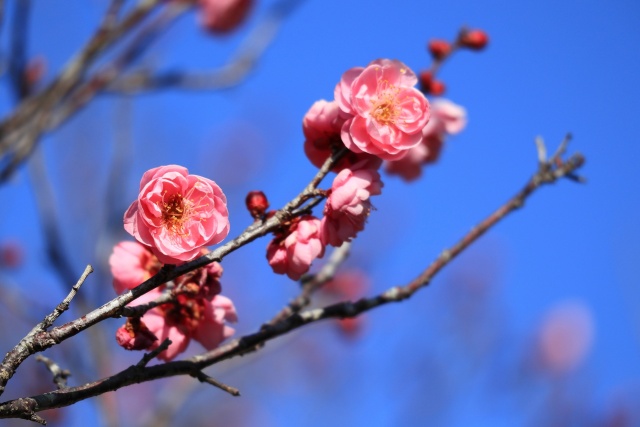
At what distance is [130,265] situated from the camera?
1.43 m

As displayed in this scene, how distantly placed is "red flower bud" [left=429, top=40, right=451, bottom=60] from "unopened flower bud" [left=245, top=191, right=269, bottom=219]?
3.58 feet

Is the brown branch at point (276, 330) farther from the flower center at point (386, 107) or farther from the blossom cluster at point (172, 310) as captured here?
the flower center at point (386, 107)

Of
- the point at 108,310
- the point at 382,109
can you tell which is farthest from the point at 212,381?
the point at 382,109

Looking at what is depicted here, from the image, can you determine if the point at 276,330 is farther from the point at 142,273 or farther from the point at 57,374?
the point at 57,374

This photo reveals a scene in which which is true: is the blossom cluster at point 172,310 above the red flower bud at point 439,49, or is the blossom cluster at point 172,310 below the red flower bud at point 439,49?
below

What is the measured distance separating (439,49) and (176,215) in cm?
127

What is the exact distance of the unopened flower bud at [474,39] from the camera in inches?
87.6

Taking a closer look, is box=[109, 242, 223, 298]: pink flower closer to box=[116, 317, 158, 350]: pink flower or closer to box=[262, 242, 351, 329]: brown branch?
box=[116, 317, 158, 350]: pink flower

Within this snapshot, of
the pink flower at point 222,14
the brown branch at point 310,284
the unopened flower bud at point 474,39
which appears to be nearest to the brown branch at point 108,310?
the brown branch at point 310,284

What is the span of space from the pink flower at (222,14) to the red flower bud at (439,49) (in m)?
2.28

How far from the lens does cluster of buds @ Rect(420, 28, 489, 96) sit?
A: 208 centimetres

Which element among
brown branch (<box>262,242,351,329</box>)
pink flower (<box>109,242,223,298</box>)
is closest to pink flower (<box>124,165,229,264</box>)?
pink flower (<box>109,242,223,298</box>)

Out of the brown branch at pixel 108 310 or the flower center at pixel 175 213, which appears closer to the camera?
the brown branch at pixel 108 310

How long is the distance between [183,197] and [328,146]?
14.5 inches
